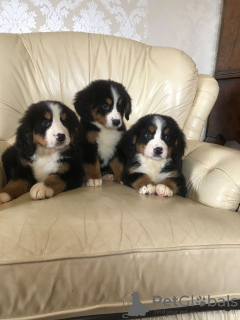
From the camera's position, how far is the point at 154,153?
65.7 inches

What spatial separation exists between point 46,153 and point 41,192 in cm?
34

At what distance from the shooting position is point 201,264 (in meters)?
1.11

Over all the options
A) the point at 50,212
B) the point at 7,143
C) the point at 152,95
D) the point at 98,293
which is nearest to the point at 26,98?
the point at 7,143

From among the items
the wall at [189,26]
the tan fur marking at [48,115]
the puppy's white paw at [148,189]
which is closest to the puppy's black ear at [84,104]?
the tan fur marking at [48,115]

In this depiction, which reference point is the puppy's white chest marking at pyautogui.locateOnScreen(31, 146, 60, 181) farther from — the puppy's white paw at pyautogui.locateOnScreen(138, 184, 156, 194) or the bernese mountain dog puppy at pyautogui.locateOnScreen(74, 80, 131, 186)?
the puppy's white paw at pyautogui.locateOnScreen(138, 184, 156, 194)

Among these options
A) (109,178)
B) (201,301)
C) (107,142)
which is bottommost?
(201,301)

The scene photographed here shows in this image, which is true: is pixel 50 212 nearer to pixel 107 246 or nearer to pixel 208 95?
pixel 107 246

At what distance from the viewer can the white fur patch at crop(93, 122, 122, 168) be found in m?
1.92

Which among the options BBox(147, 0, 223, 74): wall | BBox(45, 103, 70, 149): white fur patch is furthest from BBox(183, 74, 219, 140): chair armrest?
BBox(147, 0, 223, 74): wall

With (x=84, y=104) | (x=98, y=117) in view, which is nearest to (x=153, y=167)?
(x=98, y=117)

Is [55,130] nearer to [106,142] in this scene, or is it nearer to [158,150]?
[106,142]

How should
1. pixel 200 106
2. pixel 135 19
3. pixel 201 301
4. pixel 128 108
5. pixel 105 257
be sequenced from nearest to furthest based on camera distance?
pixel 105 257 < pixel 201 301 < pixel 128 108 < pixel 200 106 < pixel 135 19

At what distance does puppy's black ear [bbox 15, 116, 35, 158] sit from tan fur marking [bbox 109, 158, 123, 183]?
54 cm

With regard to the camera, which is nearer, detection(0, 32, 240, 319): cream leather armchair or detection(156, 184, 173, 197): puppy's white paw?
detection(0, 32, 240, 319): cream leather armchair
